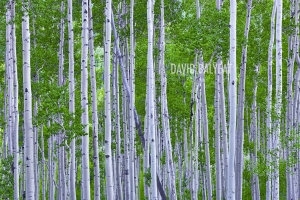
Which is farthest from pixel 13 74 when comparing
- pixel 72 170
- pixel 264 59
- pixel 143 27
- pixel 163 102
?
pixel 264 59

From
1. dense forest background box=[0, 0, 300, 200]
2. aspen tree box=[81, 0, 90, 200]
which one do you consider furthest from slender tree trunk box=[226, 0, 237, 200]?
aspen tree box=[81, 0, 90, 200]

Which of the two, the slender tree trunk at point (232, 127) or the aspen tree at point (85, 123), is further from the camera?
the aspen tree at point (85, 123)

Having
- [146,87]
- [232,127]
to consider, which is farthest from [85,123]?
[146,87]

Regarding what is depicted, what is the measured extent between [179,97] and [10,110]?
9.04m

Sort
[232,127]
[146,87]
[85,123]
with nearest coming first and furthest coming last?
[232,127], [85,123], [146,87]

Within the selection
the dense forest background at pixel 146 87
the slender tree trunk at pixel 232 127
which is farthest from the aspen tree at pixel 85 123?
the slender tree trunk at pixel 232 127

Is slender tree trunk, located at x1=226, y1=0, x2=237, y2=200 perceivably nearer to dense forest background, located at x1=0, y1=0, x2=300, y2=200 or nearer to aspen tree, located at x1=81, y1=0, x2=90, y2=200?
dense forest background, located at x1=0, y1=0, x2=300, y2=200

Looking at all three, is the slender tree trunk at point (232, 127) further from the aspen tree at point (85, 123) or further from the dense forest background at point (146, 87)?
the aspen tree at point (85, 123)

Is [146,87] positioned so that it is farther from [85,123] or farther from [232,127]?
[232,127]

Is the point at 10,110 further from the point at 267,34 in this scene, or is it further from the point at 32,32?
the point at 267,34

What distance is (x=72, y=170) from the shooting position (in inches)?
538

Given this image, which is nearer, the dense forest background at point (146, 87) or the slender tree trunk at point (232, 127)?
the slender tree trunk at point (232, 127)

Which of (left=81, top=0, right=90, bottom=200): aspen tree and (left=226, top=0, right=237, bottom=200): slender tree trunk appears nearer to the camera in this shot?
(left=226, top=0, right=237, bottom=200): slender tree trunk

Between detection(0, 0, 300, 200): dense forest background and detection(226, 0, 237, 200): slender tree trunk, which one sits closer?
detection(226, 0, 237, 200): slender tree trunk
